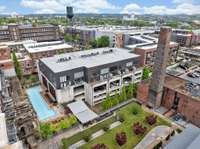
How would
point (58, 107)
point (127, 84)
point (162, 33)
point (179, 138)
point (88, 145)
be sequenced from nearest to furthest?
point (179, 138), point (88, 145), point (162, 33), point (58, 107), point (127, 84)

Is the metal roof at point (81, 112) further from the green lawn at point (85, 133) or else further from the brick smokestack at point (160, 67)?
the brick smokestack at point (160, 67)

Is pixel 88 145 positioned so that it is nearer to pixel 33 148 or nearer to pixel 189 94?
pixel 33 148

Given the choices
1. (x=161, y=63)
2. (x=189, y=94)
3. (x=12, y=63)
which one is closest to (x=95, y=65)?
(x=161, y=63)

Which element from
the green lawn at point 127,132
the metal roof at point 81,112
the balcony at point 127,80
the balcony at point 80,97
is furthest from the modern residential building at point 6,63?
the green lawn at point 127,132

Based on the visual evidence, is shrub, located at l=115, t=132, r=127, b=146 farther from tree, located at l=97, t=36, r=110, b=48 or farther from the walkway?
tree, located at l=97, t=36, r=110, b=48

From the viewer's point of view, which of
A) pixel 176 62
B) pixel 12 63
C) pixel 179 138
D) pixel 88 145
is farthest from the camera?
pixel 176 62

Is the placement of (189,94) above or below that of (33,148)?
above

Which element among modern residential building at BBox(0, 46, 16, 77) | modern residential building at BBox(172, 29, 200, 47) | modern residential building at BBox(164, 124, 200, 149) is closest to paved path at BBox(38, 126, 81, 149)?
modern residential building at BBox(164, 124, 200, 149)
